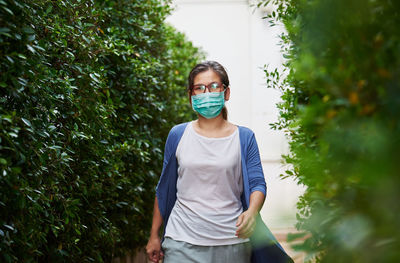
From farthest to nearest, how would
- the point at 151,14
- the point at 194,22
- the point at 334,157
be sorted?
the point at 194,22 → the point at 151,14 → the point at 334,157

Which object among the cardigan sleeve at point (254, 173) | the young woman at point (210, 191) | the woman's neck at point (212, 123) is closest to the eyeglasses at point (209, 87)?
the young woman at point (210, 191)

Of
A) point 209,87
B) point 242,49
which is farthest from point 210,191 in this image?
point 242,49

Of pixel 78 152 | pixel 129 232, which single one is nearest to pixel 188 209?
pixel 78 152

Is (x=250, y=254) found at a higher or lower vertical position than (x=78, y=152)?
lower

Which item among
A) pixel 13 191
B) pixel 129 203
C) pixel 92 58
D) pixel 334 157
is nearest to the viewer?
pixel 334 157

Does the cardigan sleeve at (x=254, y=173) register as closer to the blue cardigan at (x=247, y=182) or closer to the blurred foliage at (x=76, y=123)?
the blue cardigan at (x=247, y=182)

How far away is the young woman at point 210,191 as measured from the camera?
3033mm

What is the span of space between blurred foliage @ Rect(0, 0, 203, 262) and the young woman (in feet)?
1.95

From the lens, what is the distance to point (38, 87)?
2.66 m

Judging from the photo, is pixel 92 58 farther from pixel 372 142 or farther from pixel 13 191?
pixel 372 142

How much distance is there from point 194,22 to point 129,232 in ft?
27.6

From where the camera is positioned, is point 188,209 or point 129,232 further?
point 129,232

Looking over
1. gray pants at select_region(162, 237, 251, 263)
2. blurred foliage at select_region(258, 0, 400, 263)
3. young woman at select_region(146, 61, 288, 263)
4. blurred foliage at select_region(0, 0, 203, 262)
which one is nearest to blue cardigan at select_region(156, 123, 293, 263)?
young woman at select_region(146, 61, 288, 263)

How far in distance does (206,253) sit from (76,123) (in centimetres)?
123
